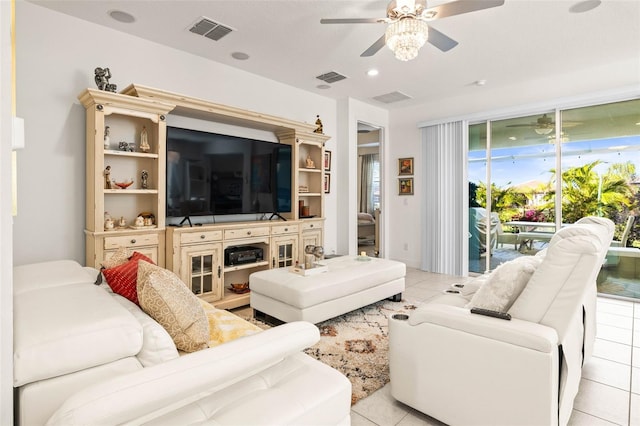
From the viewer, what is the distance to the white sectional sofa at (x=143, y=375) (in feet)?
2.94

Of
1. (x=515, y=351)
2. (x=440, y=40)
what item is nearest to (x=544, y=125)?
(x=440, y=40)

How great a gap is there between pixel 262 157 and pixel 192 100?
3.61 feet

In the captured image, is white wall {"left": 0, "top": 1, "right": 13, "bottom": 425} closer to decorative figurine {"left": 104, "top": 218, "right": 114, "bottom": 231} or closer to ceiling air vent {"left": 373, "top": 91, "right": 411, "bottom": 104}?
decorative figurine {"left": 104, "top": 218, "right": 114, "bottom": 231}

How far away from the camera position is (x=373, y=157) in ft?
30.9

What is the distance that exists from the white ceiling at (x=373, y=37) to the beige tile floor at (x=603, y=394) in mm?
2806

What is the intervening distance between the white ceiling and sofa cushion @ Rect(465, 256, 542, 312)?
2258 mm

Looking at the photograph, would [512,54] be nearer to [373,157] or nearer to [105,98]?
[105,98]

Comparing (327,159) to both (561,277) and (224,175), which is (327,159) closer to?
(224,175)

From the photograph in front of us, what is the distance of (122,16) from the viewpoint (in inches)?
118

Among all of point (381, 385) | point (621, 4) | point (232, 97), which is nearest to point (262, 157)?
point (232, 97)

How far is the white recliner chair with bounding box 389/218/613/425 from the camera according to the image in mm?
1486

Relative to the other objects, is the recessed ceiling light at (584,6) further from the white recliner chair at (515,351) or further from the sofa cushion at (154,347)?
the sofa cushion at (154,347)

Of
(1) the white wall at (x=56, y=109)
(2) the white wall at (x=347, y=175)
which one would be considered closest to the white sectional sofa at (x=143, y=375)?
(1) the white wall at (x=56, y=109)

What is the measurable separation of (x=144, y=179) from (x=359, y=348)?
8.34 feet
